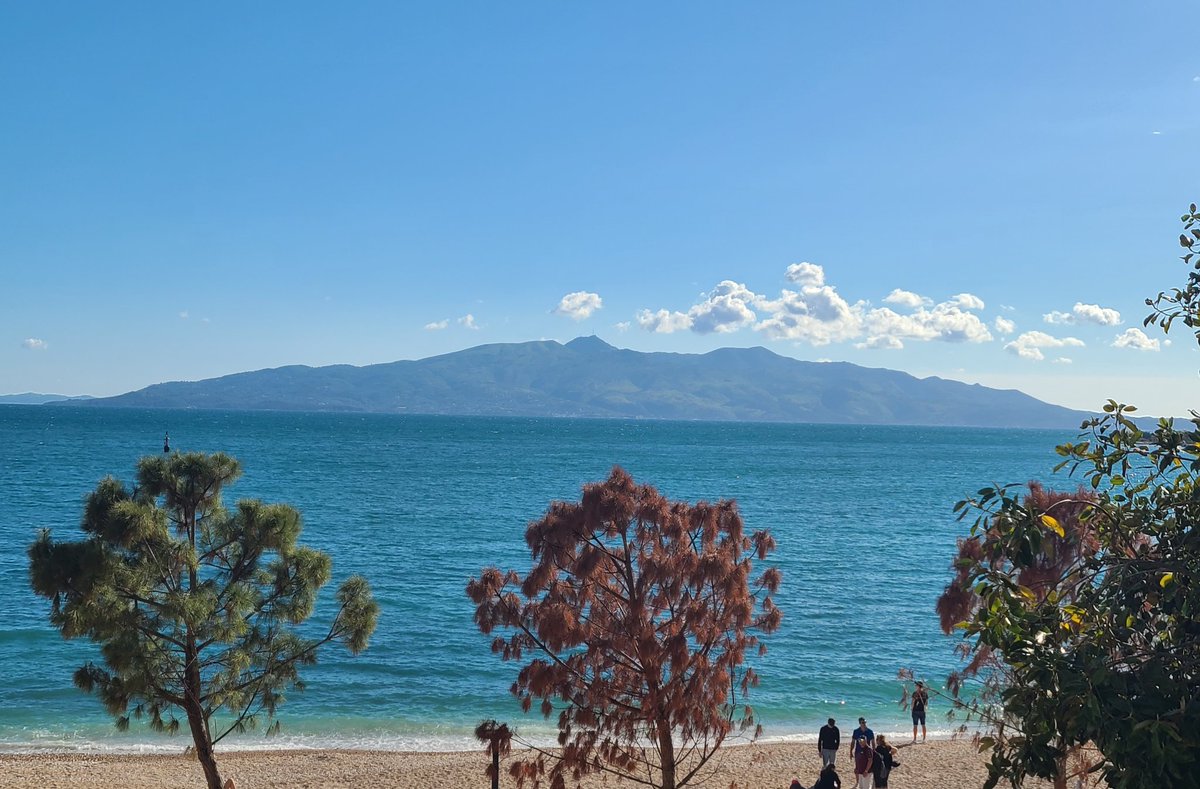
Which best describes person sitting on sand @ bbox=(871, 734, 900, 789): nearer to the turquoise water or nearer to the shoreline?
the shoreline

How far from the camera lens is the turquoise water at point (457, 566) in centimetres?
2612

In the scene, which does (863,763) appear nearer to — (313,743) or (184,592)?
(184,592)

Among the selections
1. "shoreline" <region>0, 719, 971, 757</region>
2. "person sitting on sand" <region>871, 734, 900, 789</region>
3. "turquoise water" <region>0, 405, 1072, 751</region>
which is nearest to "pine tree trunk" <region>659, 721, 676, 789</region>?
"person sitting on sand" <region>871, 734, 900, 789</region>

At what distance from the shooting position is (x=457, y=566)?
1858 inches

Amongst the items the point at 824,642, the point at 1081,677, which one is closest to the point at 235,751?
the point at 824,642

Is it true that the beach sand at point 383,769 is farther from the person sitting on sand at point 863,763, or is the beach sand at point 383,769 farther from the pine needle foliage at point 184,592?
Answer: the pine needle foliage at point 184,592

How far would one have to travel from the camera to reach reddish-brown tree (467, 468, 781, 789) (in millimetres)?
13469

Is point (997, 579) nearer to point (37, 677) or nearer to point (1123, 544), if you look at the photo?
point (1123, 544)

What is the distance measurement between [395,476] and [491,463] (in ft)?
71.0

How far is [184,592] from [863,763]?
1199 centimetres

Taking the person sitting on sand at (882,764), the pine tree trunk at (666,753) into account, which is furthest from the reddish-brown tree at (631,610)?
the person sitting on sand at (882,764)

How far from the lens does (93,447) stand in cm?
12669

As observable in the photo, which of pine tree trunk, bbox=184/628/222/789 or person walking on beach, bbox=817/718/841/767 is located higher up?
pine tree trunk, bbox=184/628/222/789

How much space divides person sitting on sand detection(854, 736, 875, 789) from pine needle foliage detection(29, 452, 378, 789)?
9.11 metres
